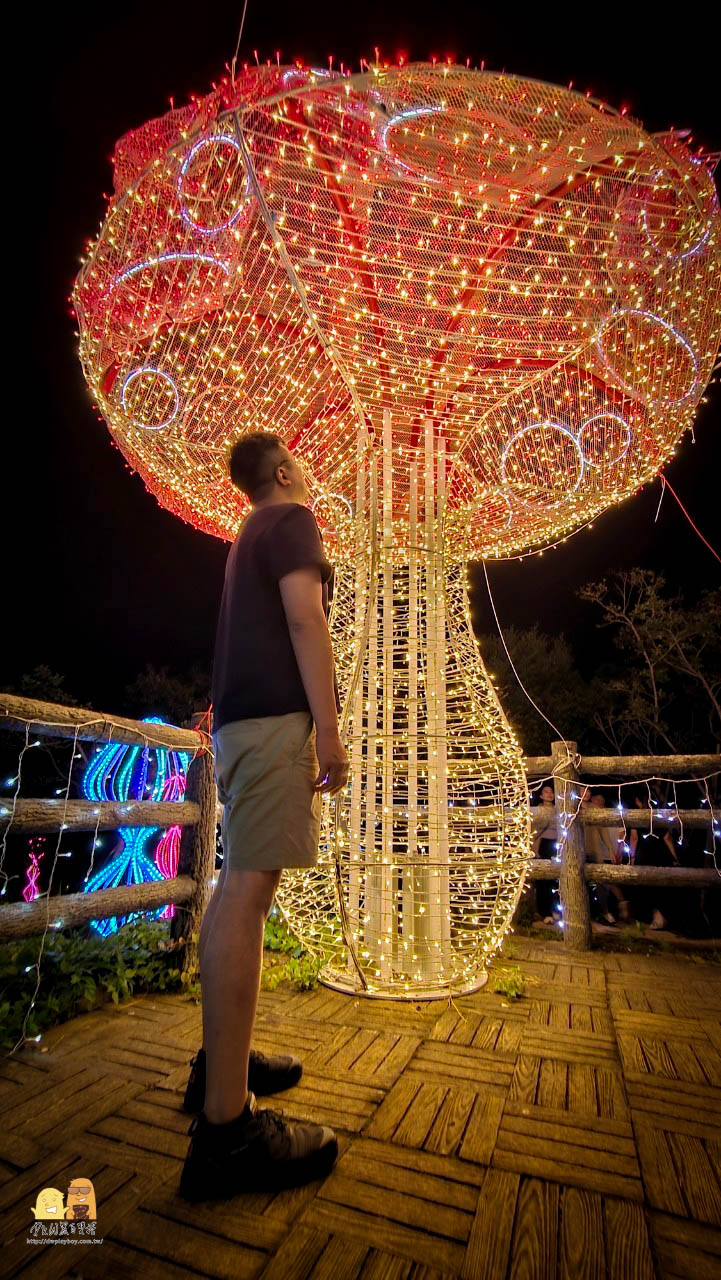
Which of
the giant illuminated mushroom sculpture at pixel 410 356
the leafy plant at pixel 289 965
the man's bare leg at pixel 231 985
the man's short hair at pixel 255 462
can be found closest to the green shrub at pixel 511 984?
the giant illuminated mushroom sculpture at pixel 410 356

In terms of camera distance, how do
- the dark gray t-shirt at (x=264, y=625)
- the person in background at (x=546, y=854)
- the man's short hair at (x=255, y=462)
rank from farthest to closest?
the person in background at (x=546, y=854)
the man's short hair at (x=255, y=462)
the dark gray t-shirt at (x=264, y=625)

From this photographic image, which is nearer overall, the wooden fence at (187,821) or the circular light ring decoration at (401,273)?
the circular light ring decoration at (401,273)

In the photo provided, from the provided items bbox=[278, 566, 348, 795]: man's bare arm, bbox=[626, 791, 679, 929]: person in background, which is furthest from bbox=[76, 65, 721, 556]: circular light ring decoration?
bbox=[626, 791, 679, 929]: person in background

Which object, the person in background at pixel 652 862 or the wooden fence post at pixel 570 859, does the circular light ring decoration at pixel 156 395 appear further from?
the person in background at pixel 652 862

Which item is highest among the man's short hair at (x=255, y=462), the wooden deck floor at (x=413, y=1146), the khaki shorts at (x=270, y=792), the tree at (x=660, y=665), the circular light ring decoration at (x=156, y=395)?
the tree at (x=660, y=665)

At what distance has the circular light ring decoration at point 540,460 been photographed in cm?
283

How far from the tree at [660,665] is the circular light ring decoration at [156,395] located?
12.6 m

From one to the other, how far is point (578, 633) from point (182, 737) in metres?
16.4

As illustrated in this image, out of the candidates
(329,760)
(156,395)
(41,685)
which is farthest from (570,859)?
(41,685)

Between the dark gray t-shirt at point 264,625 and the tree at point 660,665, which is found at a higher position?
the tree at point 660,665

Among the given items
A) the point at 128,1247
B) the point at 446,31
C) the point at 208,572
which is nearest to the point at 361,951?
the point at 128,1247

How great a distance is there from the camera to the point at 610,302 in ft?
7.38

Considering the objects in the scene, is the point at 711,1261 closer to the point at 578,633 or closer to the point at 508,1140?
the point at 508,1140

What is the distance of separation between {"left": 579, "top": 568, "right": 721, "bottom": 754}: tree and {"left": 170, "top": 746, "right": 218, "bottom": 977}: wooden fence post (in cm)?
1202
